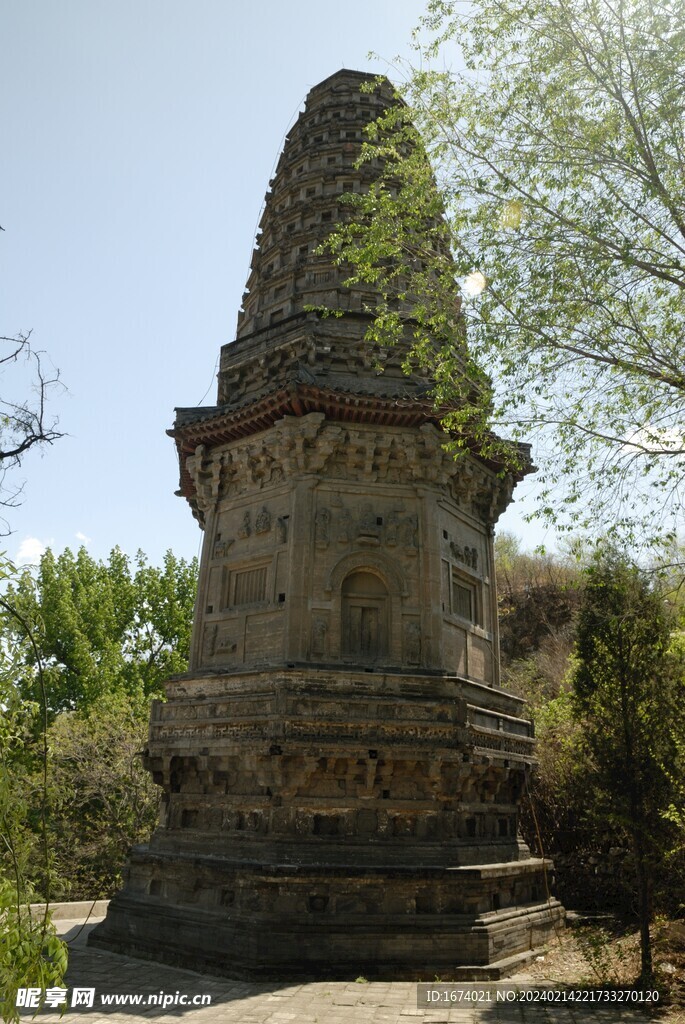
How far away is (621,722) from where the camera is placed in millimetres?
12508

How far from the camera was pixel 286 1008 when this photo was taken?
10.0 meters

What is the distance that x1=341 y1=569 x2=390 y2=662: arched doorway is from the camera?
15.3m

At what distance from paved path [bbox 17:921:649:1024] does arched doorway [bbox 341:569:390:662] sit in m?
5.89

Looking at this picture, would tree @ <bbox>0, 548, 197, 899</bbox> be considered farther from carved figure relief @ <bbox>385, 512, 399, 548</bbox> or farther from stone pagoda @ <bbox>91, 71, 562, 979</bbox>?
carved figure relief @ <bbox>385, 512, 399, 548</bbox>

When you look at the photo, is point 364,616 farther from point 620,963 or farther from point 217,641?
point 620,963

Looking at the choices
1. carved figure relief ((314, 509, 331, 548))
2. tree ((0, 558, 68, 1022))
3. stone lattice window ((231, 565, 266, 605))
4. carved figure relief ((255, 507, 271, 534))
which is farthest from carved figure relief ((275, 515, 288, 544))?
tree ((0, 558, 68, 1022))

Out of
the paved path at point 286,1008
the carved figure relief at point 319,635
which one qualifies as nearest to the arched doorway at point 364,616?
the carved figure relief at point 319,635

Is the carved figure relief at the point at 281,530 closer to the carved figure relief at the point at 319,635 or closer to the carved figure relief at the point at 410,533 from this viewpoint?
the carved figure relief at the point at 319,635

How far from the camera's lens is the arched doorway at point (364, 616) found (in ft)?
50.3

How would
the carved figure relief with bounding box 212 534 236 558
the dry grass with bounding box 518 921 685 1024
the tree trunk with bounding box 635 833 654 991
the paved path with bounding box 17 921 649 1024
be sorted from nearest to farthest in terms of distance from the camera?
the paved path with bounding box 17 921 649 1024 → the dry grass with bounding box 518 921 685 1024 → the tree trunk with bounding box 635 833 654 991 → the carved figure relief with bounding box 212 534 236 558

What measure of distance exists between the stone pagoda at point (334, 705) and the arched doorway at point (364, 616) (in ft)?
0.14

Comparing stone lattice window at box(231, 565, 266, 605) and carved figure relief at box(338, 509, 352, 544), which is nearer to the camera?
carved figure relief at box(338, 509, 352, 544)

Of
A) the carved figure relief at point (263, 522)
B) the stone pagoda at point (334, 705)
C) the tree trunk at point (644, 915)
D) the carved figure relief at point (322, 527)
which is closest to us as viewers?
the tree trunk at point (644, 915)

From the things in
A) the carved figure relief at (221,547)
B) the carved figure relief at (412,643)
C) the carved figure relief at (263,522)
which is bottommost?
the carved figure relief at (412,643)
